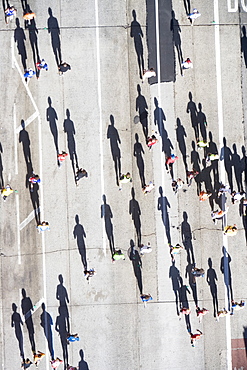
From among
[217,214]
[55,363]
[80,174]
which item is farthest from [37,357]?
[217,214]

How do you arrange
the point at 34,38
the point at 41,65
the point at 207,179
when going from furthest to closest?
1. the point at 207,179
2. the point at 34,38
3. the point at 41,65

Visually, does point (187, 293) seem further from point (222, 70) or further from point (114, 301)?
point (222, 70)

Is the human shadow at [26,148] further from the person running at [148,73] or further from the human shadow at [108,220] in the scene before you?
the person running at [148,73]

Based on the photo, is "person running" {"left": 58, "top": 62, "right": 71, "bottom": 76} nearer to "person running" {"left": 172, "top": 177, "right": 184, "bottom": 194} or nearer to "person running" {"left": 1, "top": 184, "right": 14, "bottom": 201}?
"person running" {"left": 1, "top": 184, "right": 14, "bottom": 201}

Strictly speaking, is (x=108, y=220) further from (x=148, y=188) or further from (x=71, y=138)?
(x=71, y=138)

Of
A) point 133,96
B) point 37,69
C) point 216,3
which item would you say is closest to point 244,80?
point 216,3

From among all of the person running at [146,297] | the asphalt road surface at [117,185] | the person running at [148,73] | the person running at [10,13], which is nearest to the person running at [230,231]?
the asphalt road surface at [117,185]
